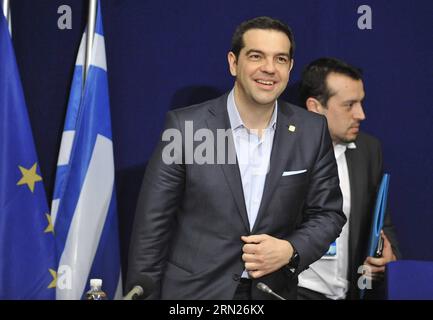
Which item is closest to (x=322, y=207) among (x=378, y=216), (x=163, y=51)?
(x=378, y=216)

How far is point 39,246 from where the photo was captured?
160 inches

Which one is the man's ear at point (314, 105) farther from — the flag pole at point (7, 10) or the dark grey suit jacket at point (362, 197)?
the flag pole at point (7, 10)

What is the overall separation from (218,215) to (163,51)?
1.42 meters

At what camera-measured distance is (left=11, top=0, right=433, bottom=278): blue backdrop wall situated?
457cm

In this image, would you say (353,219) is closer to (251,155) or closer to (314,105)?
(314,105)

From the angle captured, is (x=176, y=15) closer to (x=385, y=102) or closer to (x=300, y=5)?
(x=300, y=5)

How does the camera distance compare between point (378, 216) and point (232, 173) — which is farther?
point (378, 216)

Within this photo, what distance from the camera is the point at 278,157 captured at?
354cm

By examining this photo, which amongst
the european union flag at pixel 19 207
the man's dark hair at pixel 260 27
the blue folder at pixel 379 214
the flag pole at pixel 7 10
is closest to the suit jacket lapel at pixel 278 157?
the man's dark hair at pixel 260 27

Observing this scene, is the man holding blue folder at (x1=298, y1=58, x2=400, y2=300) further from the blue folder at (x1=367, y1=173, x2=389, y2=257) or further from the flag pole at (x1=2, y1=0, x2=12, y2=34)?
the flag pole at (x1=2, y1=0, x2=12, y2=34)

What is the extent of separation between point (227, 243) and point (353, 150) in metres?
1.22

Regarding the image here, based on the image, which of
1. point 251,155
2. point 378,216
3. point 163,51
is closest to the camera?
point 251,155
